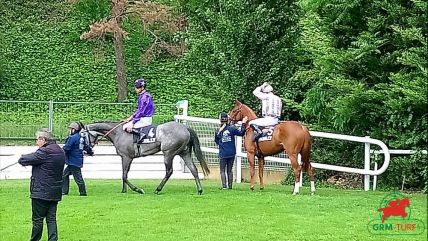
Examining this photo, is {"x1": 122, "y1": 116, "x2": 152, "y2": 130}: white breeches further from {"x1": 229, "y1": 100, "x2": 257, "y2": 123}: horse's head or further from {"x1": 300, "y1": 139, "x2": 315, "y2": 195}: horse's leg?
{"x1": 300, "y1": 139, "x2": 315, "y2": 195}: horse's leg

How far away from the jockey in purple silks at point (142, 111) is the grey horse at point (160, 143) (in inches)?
10.0

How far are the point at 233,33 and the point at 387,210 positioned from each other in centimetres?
1080

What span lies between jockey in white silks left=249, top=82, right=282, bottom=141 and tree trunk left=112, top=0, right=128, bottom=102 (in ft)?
64.7

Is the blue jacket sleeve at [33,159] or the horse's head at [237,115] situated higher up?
the horse's head at [237,115]

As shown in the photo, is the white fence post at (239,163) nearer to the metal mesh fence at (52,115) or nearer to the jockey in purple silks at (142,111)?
the jockey in purple silks at (142,111)

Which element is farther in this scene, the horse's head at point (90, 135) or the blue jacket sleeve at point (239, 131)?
the blue jacket sleeve at point (239, 131)

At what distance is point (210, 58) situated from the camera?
23.3 m

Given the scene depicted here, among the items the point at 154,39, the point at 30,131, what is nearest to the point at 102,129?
the point at 30,131

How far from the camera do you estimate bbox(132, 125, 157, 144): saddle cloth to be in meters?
16.3

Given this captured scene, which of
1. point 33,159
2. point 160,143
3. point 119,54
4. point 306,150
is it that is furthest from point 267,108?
point 119,54

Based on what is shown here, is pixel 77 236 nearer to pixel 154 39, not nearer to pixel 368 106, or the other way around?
pixel 368 106

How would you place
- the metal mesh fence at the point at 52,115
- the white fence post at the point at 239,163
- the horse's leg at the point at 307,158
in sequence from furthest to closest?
the metal mesh fence at the point at 52,115 → the white fence post at the point at 239,163 → the horse's leg at the point at 307,158

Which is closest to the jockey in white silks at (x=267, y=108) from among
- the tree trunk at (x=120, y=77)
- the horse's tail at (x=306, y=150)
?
the horse's tail at (x=306, y=150)

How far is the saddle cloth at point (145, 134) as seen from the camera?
16281mm
